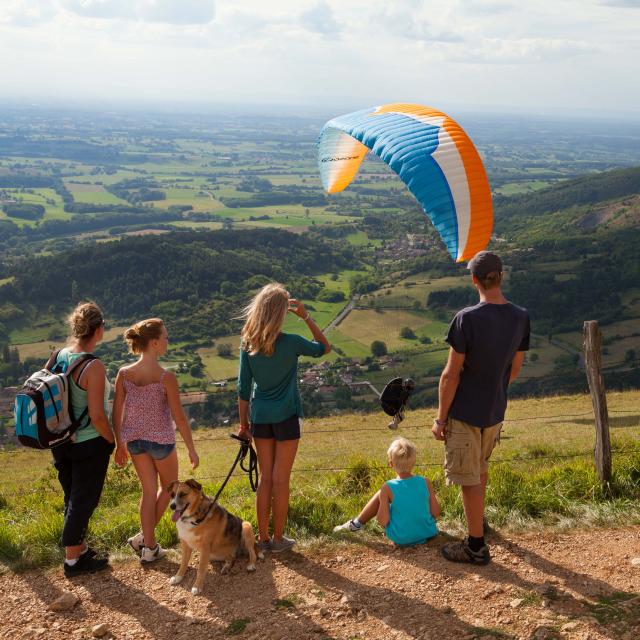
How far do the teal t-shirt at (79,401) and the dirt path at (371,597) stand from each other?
1115 mm

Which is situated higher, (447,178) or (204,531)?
(447,178)

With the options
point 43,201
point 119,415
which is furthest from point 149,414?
point 43,201

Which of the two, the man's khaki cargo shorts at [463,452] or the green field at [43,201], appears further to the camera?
the green field at [43,201]

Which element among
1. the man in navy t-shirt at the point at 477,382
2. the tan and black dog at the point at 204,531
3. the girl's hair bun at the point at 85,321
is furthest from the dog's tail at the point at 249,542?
the girl's hair bun at the point at 85,321

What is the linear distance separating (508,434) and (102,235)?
115m

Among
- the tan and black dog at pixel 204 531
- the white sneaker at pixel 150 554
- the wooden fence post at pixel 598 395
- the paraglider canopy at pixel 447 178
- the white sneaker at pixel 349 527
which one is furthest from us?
the paraglider canopy at pixel 447 178

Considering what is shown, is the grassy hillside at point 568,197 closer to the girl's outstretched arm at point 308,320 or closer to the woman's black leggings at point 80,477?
the girl's outstretched arm at point 308,320

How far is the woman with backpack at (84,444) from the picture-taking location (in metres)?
4.53

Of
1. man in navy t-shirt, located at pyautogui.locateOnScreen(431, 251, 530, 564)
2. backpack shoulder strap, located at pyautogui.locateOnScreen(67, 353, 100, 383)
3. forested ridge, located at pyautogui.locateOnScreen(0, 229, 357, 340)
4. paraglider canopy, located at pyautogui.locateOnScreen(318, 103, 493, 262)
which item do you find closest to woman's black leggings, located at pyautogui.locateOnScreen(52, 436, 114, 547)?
backpack shoulder strap, located at pyautogui.locateOnScreen(67, 353, 100, 383)

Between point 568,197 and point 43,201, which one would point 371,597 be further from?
point 43,201

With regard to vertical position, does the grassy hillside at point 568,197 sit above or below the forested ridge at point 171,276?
above

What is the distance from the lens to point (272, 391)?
15.5ft

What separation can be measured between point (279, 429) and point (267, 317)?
923 millimetres

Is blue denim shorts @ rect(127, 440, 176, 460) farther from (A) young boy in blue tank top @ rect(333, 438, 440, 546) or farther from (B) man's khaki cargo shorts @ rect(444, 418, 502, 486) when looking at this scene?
(B) man's khaki cargo shorts @ rect(444, 418, 502, 486)
